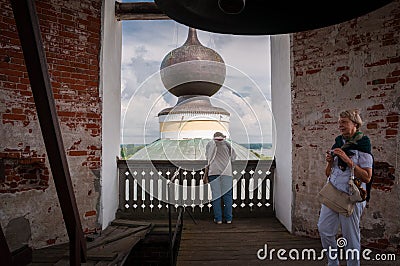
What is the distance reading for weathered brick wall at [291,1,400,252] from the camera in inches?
132

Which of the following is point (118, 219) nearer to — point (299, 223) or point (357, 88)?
point (299, 223)

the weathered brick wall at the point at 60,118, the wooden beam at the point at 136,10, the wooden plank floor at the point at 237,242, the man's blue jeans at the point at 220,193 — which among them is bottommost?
the wooden plank floor at the point at 237,242

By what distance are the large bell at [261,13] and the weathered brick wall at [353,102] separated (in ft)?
9.23

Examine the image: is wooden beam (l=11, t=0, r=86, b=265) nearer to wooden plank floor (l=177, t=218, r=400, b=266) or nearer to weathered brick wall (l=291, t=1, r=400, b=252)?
wooden plank floor (l=177, t=218, r=400, b=266)

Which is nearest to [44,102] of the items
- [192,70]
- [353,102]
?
[192,70]

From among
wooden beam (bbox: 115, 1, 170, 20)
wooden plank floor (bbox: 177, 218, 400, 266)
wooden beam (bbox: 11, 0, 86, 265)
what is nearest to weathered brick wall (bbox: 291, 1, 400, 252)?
wooden plank floor (bbox: 177, 218, 400, 266)

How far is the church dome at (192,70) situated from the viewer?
425cm

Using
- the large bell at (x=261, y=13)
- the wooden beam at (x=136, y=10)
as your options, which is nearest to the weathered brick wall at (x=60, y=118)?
the wooden beam at (x=136, y=10)

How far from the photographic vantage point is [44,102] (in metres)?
1.77

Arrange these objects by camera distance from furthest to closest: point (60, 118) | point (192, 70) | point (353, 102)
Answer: point (192, 70), point (60, 118), point (353, 102)

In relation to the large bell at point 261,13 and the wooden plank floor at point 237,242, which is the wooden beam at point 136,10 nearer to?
the wooden plank floor at point 237,242

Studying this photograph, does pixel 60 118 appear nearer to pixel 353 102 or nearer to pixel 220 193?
pixel 220 193

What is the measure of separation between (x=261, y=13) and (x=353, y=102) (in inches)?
118

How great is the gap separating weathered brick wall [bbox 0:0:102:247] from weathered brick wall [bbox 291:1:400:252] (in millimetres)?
2448
